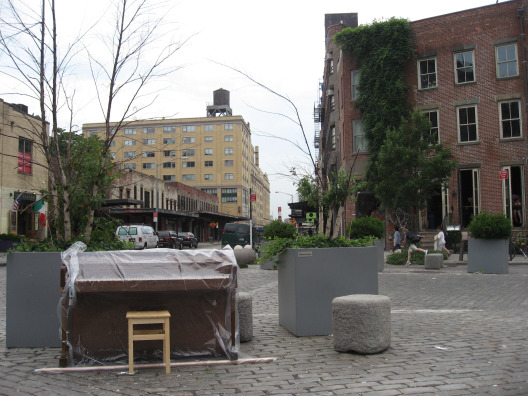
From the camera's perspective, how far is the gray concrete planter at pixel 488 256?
15.9 meters

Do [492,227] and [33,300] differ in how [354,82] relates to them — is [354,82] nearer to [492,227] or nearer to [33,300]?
[492,227]

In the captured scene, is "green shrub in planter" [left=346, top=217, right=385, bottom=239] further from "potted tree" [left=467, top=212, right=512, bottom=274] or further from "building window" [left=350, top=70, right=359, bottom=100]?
"building window" [left=350, top=70, right=359, bottom=100]

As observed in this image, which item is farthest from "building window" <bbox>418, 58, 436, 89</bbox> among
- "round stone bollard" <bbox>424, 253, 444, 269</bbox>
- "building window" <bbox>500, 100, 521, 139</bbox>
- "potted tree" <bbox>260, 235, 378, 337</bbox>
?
"potted tree" <bbox>260, 235, 378, 337</bbox>

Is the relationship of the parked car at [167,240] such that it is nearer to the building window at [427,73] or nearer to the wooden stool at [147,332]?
the building window at [427,73]

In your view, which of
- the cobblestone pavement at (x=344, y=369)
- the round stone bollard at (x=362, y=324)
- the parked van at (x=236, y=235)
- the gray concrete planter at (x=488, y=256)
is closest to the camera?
the cobblestone pavement at (x=344, y=369)

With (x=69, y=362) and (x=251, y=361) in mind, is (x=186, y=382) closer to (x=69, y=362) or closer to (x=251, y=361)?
(x=251, y=361)

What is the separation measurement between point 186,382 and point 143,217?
171 ft

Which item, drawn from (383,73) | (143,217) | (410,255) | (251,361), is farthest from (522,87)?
(143,217)

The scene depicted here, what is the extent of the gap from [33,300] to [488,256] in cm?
1418

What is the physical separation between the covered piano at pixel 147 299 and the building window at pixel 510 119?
25.8 meters

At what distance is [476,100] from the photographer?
27750mm

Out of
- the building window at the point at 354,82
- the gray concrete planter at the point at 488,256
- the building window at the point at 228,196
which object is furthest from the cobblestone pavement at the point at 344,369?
the building window at the point at 228,196

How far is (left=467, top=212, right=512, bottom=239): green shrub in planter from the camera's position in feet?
52.4

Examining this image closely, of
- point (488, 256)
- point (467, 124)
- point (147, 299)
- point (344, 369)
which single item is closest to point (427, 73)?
point (467, 124)
